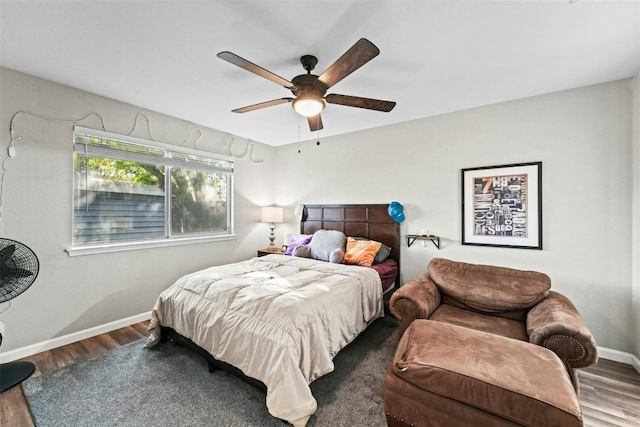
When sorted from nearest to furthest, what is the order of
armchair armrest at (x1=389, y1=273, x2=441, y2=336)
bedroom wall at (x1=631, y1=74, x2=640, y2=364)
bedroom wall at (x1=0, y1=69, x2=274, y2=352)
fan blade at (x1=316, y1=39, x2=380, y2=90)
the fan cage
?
1. fan blade at (x1=316, y1=39, x2=380, y2=90)
2. the fan cage
3. armchair armrest at (x1=389, y1=273, x2=441, y2=336)
4. bedroom wall at (x1=631, y1=74, x2=640, y2=364)
5. bedroom wall at (x1=0, y1=69, x2=274, y2=352)

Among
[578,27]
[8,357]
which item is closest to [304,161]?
[578,27]

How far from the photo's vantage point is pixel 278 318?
5.80 feet

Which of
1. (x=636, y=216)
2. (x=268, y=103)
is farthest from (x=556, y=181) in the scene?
(x=268, y=103)

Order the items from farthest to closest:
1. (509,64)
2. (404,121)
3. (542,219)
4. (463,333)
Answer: (404,121), (542,219), (509,64), (463,333)

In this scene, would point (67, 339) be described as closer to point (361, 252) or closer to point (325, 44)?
point (361, 252)

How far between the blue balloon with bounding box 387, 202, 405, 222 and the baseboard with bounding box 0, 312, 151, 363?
11.2ft

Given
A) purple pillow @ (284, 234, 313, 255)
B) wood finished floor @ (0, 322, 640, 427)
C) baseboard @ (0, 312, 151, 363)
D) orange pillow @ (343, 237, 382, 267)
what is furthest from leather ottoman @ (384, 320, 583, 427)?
baseboard @ (0, 312, 151, 363)

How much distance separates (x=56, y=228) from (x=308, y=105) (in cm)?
280

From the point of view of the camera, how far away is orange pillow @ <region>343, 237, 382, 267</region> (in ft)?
10.6

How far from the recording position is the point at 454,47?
1997 mm

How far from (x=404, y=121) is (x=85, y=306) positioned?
173 inches

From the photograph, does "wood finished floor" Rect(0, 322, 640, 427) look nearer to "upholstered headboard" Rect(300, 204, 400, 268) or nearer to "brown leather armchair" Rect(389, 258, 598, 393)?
"brown leather armchair" Rect(389, 258, 598, 393)

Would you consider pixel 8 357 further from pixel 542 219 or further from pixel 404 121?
pixel 542 219

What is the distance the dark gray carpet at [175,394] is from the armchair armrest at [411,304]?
0.49 meters
